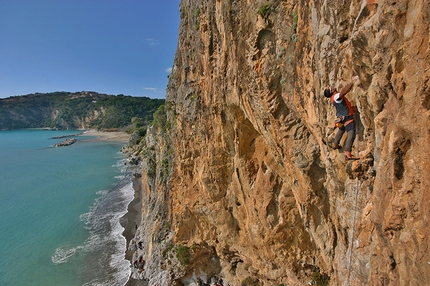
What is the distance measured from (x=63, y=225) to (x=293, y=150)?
28.5m

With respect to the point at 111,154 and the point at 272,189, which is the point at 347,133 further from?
the point at 111,154

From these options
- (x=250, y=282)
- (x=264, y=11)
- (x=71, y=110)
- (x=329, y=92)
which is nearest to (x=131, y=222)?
(x=250, y=282)

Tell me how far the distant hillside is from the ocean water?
82.0m

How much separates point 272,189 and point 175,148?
7.54m

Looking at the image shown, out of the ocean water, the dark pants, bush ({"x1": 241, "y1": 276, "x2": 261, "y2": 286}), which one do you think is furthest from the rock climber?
the ocean water

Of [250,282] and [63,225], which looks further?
[63,225]

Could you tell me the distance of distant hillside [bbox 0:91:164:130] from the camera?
13425 centimetres

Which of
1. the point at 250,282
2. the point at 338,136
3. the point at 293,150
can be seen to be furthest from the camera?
the point at 250,282

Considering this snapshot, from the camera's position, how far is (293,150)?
8086mm

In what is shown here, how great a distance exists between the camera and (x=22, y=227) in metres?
27.5

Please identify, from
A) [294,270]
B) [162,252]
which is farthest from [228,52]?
[162,252]

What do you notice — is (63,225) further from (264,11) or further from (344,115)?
(344,115)

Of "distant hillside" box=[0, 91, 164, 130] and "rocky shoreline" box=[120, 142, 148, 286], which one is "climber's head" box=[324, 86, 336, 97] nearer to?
"rocky shoreline" box=[120, 142, 148, 286]

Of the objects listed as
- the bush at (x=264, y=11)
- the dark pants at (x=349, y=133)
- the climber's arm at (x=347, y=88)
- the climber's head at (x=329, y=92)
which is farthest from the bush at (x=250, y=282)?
the bush at (x=264, y=11)
